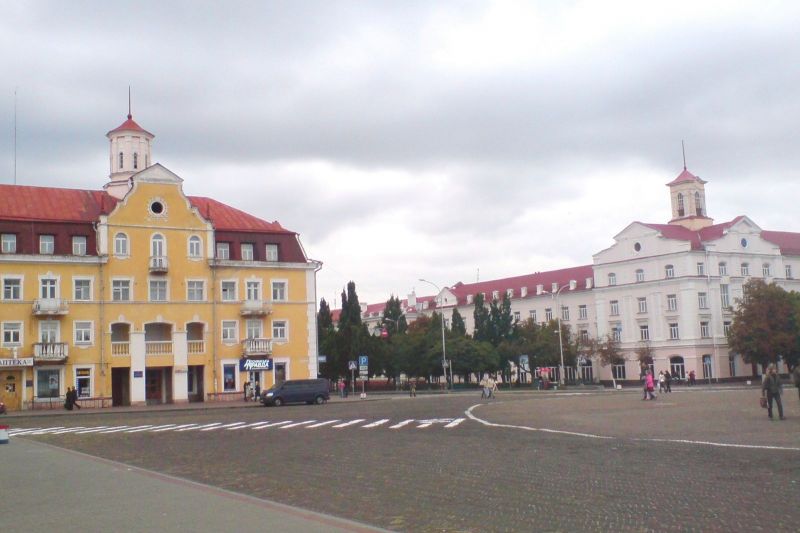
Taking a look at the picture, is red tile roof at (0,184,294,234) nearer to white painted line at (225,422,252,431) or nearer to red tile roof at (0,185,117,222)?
red tile roof at (0,185,117,222)

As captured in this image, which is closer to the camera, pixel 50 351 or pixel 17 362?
pixel 17 362

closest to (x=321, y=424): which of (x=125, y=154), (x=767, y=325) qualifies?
(x=125, y=154)

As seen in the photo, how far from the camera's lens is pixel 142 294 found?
6084 cm

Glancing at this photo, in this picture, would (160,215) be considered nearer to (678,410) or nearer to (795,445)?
(678,410)

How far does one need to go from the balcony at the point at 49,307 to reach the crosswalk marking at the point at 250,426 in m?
24.4

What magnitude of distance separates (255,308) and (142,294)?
26.9 ft

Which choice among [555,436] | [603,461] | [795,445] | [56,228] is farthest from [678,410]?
[56,228]

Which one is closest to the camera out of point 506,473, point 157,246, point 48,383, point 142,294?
point 506,473

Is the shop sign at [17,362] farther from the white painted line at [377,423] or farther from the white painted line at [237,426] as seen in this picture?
the white painted line at [377,423]

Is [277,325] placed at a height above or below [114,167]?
below

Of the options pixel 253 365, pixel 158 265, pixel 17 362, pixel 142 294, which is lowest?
pixel 253 365

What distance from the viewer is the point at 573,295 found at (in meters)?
111

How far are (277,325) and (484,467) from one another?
5153 centimetres

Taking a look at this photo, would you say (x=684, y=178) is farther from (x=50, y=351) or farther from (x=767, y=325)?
(x=50, y=351)
